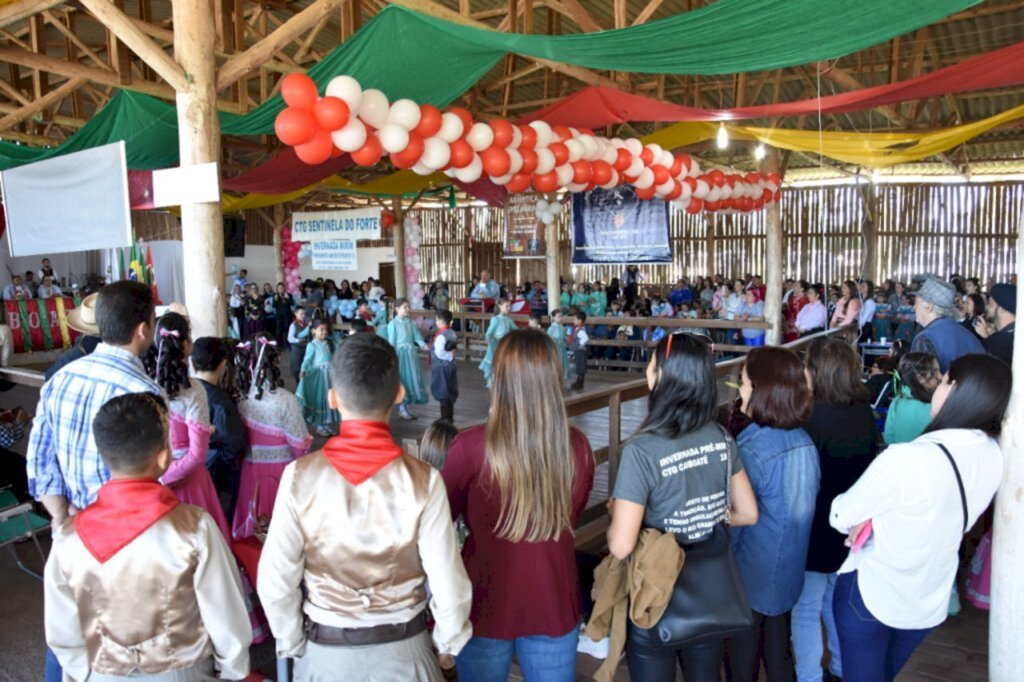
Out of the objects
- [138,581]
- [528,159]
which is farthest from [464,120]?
[138,581]

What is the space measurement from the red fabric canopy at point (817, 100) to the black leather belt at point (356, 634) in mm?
4496

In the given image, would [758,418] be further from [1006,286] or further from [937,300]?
[1006,286]

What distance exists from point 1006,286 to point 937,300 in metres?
0.62

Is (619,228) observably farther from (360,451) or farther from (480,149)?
(360,451)

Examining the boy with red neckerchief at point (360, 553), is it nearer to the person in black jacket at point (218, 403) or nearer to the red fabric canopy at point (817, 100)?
the person in black jacket at point (218, 403)

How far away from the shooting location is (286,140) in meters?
4.04

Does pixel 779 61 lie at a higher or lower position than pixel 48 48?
lower

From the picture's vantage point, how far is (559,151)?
20.1 ft

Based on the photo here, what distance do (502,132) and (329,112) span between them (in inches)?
72.4

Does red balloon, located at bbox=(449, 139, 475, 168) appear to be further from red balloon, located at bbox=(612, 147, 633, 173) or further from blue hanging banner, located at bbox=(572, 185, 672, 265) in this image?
blue hanging banner, located at bbox=(572, 185, 672, 265)

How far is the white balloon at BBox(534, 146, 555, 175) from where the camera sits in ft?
19.7

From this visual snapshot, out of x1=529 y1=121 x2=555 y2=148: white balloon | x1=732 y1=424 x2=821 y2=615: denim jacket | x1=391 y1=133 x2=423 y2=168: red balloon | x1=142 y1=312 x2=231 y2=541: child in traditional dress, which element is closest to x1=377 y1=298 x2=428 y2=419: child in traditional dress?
x1=529 y1=121 x2=555 y2=148: white balloon

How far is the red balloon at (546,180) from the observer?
629cm

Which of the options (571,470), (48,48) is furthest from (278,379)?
(48,48)
